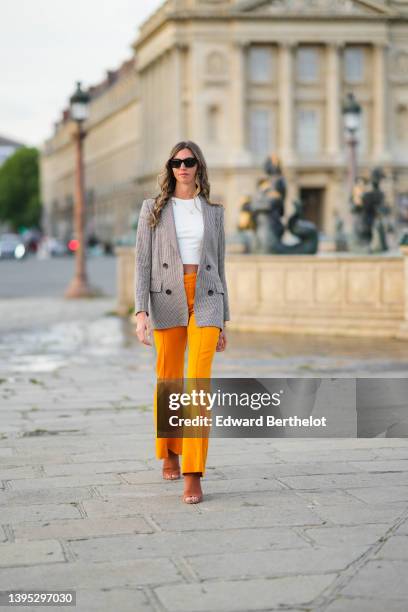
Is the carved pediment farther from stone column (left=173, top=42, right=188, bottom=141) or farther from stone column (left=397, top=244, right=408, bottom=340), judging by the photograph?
stone column (left=397, top=244, right=408, bottom=340)

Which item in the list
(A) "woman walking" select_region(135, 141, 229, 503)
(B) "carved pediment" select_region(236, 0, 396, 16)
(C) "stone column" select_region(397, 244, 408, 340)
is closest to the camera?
(A) "woman walking" select_region(135, 141, 229, 503)

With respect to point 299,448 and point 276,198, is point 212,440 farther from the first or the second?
point 276,198

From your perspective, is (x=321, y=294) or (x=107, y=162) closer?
(x=321, y=294)

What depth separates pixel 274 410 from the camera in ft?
19.6

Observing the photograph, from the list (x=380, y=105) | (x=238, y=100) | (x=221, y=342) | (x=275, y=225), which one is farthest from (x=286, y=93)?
(x=221, y=342)

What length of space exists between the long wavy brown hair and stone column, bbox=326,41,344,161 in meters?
77.5

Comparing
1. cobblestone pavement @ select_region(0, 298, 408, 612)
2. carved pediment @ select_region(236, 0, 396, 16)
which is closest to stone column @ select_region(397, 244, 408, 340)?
cobblestone pavement @ select_region(0, 298, 408, 612)

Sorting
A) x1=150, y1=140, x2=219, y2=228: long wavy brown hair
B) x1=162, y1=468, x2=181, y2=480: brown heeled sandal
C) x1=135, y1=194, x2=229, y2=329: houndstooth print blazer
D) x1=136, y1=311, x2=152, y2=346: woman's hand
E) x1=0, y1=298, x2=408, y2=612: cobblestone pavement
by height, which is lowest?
x1=0, y1=298, x2=408, y2=612: cobblestone pavement

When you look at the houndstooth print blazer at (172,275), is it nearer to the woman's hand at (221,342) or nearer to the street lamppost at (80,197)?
the woman's hand at (221,342)

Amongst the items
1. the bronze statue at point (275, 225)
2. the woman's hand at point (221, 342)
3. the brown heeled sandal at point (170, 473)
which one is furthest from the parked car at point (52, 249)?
the woman's hand at point (221, 342)

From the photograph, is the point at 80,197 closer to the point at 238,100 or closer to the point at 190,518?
the point at 190,518

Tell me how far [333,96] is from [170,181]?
7862 cm

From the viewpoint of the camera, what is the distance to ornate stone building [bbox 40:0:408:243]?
81.9m

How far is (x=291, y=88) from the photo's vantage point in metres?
83.6
